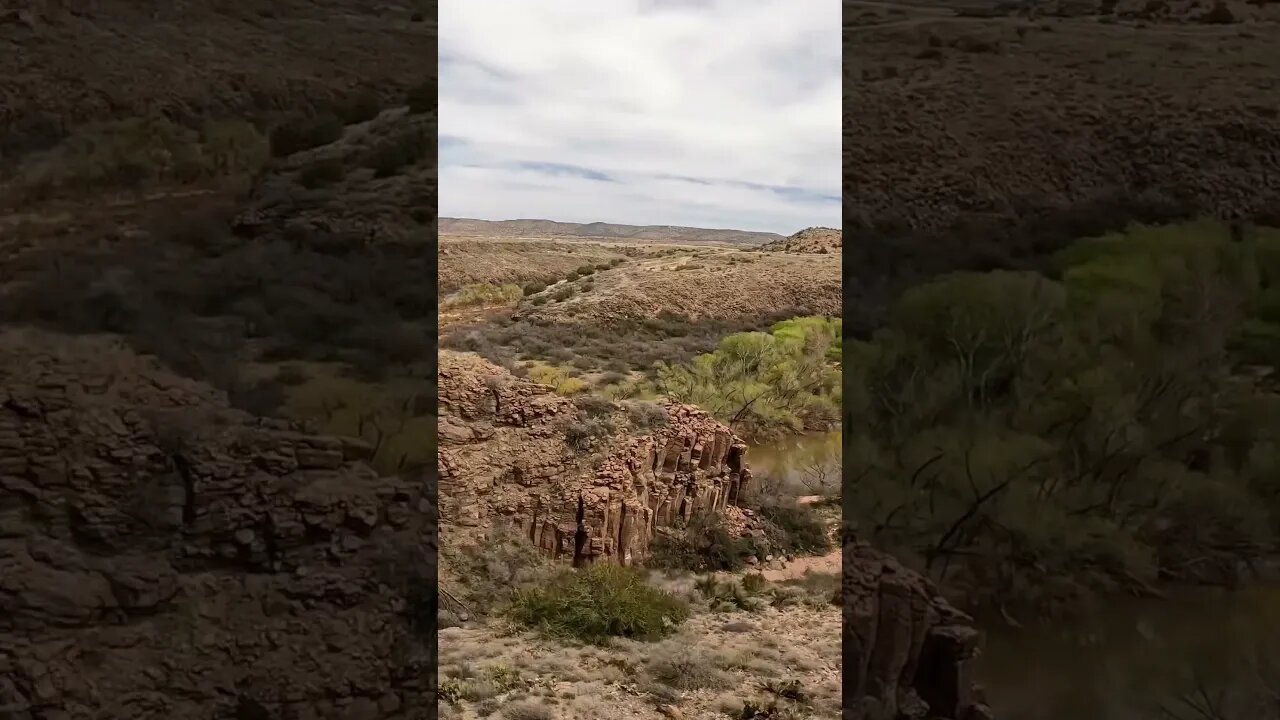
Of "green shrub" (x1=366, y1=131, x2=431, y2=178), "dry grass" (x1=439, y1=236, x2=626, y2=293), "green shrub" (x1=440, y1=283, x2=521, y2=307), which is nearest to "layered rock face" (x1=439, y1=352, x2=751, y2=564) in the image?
"green shrub" (x1=440, y1=283, x2=521, y2=307)

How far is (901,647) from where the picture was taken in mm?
3355

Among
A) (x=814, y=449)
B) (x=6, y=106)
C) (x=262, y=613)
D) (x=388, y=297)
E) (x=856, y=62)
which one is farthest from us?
(x=814, y=449)

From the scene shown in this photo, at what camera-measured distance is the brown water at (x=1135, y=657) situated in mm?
3191

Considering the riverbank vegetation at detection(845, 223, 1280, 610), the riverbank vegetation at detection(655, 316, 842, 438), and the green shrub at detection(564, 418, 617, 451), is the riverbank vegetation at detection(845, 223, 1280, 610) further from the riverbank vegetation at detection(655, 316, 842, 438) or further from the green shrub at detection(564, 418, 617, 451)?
the green shrub at detection(564, 418, 617, 451)

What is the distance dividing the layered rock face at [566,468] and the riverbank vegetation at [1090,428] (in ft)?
3.34

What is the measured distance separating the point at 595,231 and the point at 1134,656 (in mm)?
3960

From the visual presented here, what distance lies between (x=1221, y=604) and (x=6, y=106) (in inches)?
218

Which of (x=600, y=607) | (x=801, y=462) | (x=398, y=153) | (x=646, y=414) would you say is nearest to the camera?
(x=398, y=153)

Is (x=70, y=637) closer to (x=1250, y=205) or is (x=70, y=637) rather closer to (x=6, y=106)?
(x=6, y=106)

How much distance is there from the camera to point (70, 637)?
2928mm

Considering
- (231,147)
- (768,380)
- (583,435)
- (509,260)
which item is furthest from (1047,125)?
(231,147)

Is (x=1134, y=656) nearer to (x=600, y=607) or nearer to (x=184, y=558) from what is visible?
(x=600, y=607)

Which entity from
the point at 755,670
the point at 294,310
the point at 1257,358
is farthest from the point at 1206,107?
the point at 294,310

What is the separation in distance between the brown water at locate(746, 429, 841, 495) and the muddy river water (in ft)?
4.35
